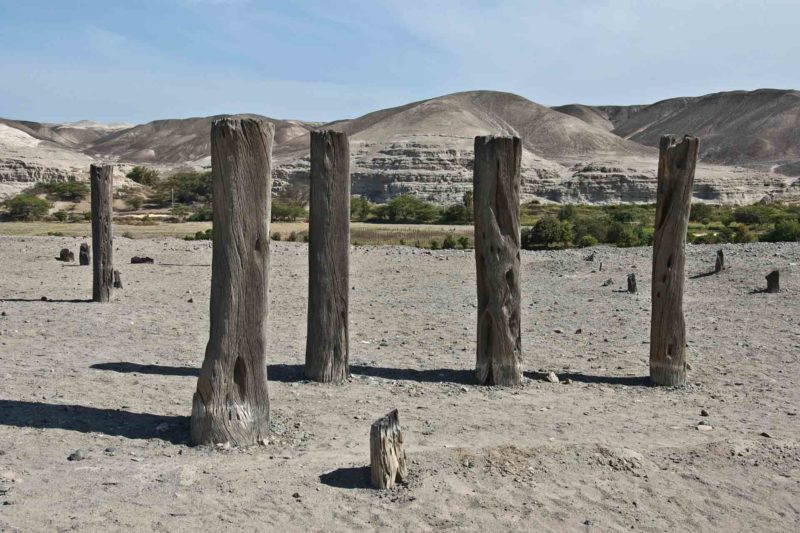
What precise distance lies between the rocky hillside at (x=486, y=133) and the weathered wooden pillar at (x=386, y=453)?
54566 millimetres

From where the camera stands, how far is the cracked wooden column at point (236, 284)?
5945 millimetres

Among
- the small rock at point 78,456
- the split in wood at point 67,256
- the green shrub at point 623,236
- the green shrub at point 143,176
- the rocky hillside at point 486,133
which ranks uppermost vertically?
the rocky hillside at point 486,133

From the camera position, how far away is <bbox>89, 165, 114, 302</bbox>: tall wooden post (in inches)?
513

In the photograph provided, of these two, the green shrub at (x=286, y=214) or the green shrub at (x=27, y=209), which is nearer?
the green shrub at (x=27, y=209)

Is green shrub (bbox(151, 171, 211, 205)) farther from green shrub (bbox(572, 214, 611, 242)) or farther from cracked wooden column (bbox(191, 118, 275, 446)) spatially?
cracked wooden column (bbox(191, 118, 275, 446))

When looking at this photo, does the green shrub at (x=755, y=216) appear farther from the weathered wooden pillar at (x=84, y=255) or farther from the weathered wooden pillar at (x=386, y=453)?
the weathered wooden pillar at (x=386, y=453)

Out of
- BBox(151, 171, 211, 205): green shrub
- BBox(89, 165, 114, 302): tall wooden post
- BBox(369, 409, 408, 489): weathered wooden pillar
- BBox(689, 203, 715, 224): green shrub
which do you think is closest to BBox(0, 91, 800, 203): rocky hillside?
BBox(151, 171, 211, 205): green shrub

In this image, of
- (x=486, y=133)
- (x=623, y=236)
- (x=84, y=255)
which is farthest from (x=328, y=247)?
(x=486, y=133)

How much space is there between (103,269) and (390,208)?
32.0m

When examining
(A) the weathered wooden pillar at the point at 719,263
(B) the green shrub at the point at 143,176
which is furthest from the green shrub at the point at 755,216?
(B) the green shrub at the point at 143,176

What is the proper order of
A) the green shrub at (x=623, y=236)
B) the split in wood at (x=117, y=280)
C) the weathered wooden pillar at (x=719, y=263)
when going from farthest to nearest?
the green shrub at (x=623, y=236) → the weathered wooden pillar at (x=719, y=263) → the split in wood at (x=117, y=280)

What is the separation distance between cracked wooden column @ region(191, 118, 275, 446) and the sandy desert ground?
270 mm

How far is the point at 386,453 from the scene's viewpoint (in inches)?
217

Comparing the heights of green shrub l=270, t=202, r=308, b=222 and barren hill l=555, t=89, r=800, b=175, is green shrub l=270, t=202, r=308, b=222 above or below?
below
